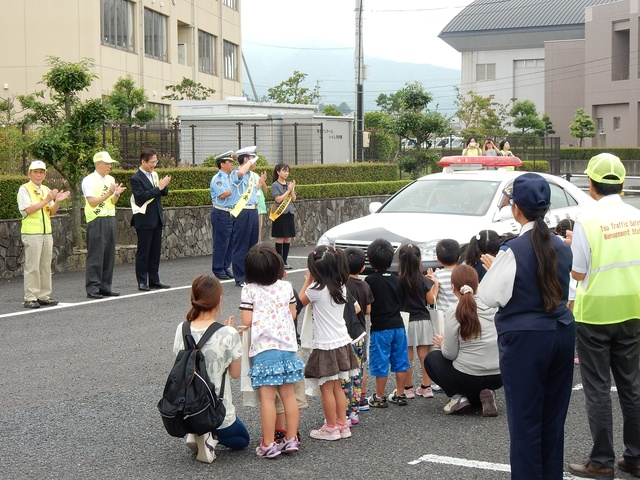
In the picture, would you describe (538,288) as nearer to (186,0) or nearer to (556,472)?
(556,472)

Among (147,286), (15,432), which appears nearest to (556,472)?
(15,432)

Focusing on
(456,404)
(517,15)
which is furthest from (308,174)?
(517,15)

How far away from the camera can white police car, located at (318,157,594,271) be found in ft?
39.6

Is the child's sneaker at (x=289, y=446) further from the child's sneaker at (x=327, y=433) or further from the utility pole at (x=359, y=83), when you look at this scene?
the utility pole at (x=359, y=83)

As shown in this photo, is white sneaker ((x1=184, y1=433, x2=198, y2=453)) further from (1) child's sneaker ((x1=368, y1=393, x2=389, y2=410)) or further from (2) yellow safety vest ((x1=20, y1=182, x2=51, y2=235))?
(2) yellow safety vest ((x1=20, y1=182, x2=51, y2=235))

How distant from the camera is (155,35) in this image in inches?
1777

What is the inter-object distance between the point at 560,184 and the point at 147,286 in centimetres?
599

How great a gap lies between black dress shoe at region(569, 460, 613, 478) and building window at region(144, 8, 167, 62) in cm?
4004

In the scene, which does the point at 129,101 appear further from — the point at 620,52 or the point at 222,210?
the point at 620,52

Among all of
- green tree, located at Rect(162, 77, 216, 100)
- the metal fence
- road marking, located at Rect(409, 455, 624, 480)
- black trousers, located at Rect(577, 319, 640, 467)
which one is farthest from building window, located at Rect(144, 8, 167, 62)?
black trousers, located at Rect(577, 319, 640, 467)

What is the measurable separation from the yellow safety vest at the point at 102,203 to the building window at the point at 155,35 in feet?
104

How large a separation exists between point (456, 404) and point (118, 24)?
3606 centimetres

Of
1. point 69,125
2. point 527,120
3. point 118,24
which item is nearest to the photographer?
point 69,125

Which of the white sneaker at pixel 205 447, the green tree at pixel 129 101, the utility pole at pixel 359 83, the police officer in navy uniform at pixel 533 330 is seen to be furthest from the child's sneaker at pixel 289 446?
the green tree at pixel 129 101
